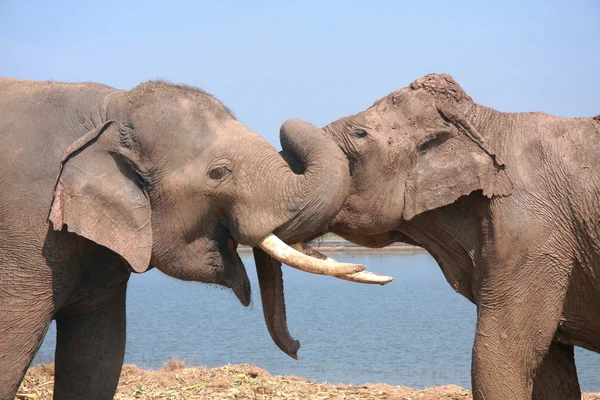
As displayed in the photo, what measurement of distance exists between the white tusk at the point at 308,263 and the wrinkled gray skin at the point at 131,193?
128 millimetres

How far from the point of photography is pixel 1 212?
256 inches

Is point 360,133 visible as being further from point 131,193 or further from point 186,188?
point 131,193

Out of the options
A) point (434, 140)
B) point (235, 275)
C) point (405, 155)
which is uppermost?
point (434, 140)

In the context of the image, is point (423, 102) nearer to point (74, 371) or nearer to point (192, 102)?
point (192, 102)

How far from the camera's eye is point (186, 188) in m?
6.65

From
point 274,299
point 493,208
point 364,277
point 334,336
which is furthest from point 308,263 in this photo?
point 334,336

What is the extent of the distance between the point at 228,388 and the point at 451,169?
3445 millimetres

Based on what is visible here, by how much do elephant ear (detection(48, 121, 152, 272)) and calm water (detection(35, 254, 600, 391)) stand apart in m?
1.52

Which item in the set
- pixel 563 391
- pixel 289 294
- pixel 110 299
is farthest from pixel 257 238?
pixel 289 294

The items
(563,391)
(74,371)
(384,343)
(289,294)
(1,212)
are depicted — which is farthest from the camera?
(289,294)

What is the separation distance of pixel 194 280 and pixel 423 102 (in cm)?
215

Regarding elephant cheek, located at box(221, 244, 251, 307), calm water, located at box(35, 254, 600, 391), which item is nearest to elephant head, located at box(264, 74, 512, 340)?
elephant cheek, located at box(221, 244, 251, 307)

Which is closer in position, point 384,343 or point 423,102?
point 423,102

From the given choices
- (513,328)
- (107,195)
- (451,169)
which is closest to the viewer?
(107,195)
